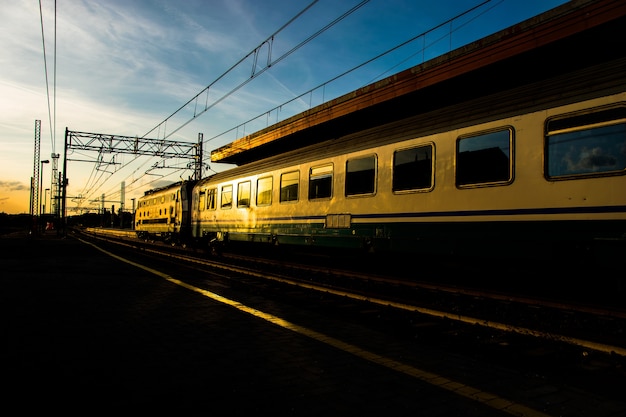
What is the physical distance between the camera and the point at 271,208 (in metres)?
14.1

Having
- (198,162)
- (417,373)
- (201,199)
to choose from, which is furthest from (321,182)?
(198,162)

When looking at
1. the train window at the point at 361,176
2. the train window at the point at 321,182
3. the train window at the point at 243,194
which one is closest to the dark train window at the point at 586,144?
the train window at the point at 361,176

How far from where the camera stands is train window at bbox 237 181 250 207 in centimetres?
1570

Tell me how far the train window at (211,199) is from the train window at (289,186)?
18.4 ft

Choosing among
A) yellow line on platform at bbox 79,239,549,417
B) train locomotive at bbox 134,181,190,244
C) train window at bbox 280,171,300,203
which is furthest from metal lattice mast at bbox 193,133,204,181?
yellow line on platform at bbox 79,239,549,417

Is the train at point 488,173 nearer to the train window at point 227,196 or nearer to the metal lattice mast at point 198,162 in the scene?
the train window at point 227,196

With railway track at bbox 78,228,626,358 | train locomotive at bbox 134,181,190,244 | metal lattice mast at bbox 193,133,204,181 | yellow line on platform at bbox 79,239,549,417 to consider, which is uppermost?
metal lattice mast at bbox 193,133,204,181

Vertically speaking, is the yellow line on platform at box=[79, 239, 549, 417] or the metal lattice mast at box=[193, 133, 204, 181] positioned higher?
the metal lattice mast at box=[193, 133, 204, 181]

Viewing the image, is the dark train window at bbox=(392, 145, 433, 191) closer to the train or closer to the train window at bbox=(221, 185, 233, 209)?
the train

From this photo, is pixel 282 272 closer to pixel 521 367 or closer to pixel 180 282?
pixel 180 282

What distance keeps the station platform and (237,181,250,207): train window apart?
9114 millimetres

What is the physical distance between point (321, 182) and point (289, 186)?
157 cm

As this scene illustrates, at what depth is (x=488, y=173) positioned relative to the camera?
7898mm

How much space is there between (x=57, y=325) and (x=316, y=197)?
7503 mm
